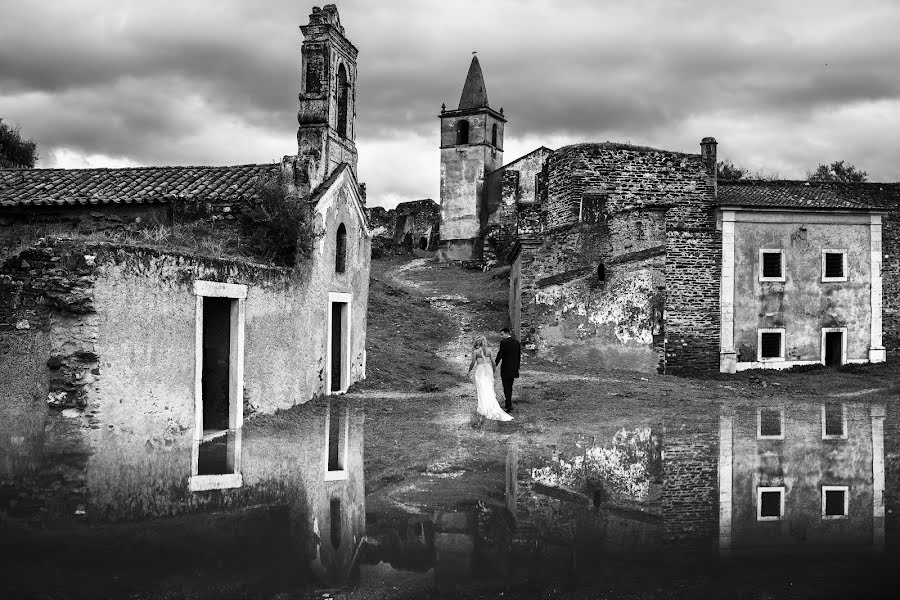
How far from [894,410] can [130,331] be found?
14.6 m

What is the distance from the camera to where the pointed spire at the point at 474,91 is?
48812 mm

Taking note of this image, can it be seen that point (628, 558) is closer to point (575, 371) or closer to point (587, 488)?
point (587, 488)

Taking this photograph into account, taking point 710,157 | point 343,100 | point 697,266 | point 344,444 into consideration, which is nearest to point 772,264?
point 697,266

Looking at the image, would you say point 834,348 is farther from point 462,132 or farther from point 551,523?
point 462,132

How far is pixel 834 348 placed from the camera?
2492 centimetres

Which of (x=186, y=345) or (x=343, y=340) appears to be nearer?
(x=186, y=345)

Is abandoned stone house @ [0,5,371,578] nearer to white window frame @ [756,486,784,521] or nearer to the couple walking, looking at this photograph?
the couple walking

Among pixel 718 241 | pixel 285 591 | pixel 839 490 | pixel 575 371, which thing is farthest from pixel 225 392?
pixel 718 241

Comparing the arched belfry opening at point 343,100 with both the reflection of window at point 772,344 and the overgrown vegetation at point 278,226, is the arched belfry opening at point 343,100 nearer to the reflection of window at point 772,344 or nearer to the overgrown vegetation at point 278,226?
the overgrown vegetation at point 278,226

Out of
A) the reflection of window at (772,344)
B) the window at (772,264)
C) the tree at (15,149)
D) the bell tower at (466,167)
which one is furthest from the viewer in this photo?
the bell tower at (466,167)

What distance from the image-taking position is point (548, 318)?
77.6 feet

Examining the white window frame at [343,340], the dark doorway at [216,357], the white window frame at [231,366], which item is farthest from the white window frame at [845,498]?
the white window frame at [343,340]

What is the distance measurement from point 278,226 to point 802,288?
55.6 feet

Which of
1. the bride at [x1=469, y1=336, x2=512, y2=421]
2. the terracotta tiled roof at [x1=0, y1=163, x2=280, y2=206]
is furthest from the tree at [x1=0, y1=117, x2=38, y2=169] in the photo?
the bride at [x1=469, y1=336, x2=512, y2=421]
